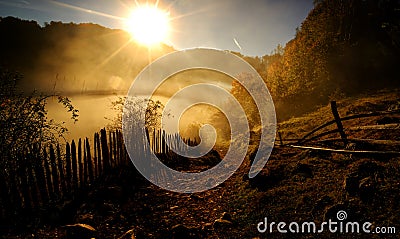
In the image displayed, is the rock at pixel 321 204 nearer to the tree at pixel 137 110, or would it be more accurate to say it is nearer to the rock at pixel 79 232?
the rock at pixel 79 232

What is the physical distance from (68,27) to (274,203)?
149588 mm

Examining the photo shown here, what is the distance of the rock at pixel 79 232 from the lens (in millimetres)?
4520

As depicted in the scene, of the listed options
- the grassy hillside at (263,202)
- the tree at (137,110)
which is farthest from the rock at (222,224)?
the tree at (137,110)

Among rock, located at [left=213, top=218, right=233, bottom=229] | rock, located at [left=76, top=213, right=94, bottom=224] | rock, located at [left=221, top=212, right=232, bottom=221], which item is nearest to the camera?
rock, located at [left=213, top=218, right=233, bottom=229]

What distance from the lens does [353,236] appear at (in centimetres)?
367

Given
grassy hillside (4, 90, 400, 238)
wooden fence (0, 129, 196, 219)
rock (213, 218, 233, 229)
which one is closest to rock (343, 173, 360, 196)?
grassy hillside (4, 90, 400, 238)

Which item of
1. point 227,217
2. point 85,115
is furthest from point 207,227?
point 85,115

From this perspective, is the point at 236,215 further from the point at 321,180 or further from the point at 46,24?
the point at 46,24

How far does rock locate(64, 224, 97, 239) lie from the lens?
452 centimetres

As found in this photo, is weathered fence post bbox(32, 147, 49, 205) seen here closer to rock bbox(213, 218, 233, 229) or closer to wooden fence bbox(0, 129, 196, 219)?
wooden fence bbox(0, 129, 196, 219)

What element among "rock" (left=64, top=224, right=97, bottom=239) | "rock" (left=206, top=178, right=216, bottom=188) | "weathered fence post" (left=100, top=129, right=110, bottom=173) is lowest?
"rock" (left=64, top=224, right=97, bottom=239)

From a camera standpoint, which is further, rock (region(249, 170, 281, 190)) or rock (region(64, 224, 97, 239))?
rock (region(249, 170, 281, 190))

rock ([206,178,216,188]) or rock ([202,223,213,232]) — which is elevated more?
rock ([206,178,216,188])

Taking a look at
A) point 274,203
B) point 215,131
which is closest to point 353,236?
point 274,203
